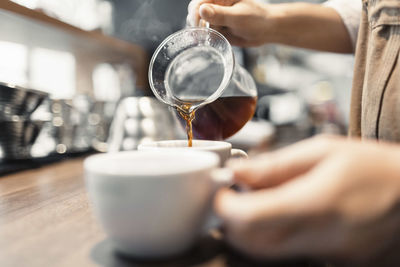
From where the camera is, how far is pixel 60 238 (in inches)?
18.5

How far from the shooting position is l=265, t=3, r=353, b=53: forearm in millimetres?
1204

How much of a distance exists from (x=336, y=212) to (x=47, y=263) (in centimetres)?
30

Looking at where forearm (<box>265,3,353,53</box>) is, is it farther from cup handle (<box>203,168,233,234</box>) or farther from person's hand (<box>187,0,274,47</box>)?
cup handle (<box>203,168,233,234</box>)

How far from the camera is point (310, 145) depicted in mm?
371

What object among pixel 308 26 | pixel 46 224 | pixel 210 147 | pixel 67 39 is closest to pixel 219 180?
pixel 210 147

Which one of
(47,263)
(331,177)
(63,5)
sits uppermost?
(63,5)

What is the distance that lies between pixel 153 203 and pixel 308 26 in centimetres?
107

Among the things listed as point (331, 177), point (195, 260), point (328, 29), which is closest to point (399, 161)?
point (331, 177)

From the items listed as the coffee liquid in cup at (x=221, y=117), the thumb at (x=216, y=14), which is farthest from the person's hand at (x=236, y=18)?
the coffee liquid in cup at (x=221, y=117)

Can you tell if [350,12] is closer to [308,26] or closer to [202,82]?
[308,26]

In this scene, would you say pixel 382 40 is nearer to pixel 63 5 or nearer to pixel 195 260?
pixel 195 260

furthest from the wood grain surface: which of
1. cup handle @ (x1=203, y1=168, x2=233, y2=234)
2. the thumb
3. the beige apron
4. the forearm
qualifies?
the forearm

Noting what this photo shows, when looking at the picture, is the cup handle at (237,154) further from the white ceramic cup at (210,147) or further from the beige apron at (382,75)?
the beige apron at (382,75)

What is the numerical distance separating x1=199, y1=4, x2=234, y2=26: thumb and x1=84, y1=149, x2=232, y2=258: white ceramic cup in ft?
1.98
